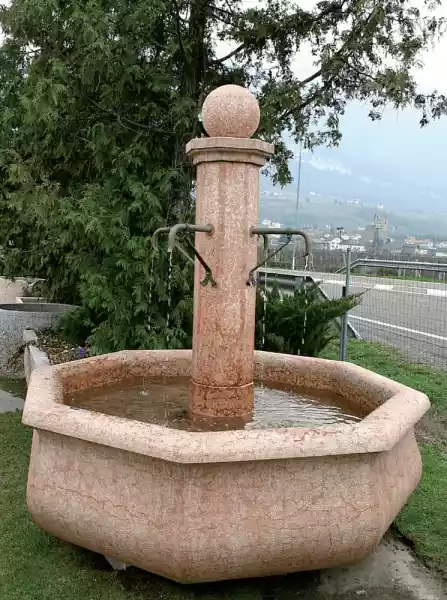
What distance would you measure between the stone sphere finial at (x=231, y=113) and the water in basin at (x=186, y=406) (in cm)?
164

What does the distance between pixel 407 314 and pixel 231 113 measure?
271 inches

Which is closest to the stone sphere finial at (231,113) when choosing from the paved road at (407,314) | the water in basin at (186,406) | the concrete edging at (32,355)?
the water in basin at (186,406)

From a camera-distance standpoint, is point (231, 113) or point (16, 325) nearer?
point (231, 113)

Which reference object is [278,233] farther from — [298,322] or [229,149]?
[298,322]

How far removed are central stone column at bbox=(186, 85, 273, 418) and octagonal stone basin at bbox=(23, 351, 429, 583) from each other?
2.85ft

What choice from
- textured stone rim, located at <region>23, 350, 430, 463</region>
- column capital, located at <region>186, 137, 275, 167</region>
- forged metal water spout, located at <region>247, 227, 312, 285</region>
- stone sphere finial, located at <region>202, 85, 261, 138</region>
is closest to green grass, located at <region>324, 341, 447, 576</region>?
textured stone rim, located at <region>23, 350, 430, 463</region>

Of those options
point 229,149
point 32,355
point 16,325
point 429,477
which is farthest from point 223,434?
point 16,325

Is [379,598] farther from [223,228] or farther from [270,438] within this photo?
[223,228]

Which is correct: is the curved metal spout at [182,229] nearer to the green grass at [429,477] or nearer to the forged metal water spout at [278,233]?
the forged metal water spout at [278,233]

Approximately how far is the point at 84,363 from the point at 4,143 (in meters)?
5.11

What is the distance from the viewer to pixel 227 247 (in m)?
3.54

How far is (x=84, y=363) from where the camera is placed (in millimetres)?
4223

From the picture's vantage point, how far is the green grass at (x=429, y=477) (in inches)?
140

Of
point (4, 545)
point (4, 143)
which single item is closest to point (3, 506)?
point (4, 545)
